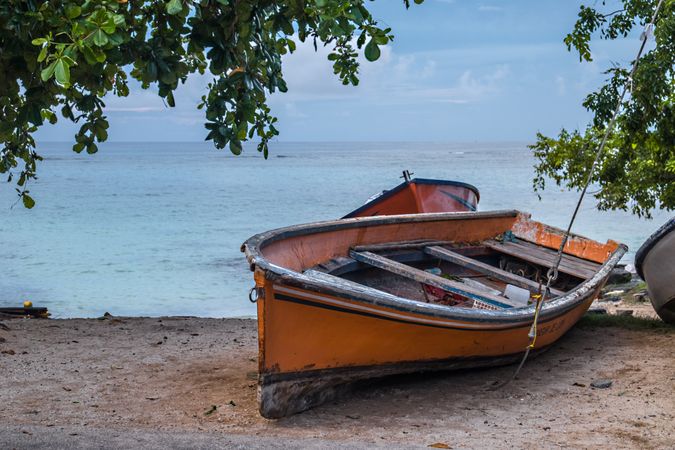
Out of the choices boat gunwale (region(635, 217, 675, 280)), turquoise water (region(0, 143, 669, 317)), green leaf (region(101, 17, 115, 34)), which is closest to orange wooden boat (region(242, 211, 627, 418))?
boat gunwale (region(635, 217, 675, 280))

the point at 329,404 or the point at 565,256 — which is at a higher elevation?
the point at 565,256

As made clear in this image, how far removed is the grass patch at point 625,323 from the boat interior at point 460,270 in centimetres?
49

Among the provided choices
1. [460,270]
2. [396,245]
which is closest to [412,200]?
[460,270]

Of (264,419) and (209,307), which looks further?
(209,307)

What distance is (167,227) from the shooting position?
3344cm

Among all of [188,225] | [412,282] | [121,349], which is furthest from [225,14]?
[188,225]

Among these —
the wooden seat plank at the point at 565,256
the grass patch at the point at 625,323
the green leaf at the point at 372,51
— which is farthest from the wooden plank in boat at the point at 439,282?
the green leaf at the point at 372,51

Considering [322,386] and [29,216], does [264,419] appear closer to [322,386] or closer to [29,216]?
[322,386]

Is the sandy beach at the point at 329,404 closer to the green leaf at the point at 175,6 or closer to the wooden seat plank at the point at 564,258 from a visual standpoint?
the wooden seat plank at the point at 564,258

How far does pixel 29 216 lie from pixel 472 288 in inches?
1330

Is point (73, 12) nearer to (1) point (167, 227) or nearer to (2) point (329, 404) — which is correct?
(2) point (329, 404)

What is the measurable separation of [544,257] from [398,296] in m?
2.89

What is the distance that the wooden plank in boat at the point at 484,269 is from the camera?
323 inches

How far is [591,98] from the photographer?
961cm
